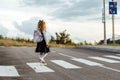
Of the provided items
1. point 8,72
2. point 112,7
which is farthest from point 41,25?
point 112,7

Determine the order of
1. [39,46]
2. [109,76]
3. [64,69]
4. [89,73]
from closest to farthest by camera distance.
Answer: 1. [109,76]
2. [89,73]
3. [64,69]
4. [39,46]

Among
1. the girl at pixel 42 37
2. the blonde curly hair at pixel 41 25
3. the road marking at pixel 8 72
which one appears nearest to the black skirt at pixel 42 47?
the girl at pixel 42 37

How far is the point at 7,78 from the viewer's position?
13.2 m

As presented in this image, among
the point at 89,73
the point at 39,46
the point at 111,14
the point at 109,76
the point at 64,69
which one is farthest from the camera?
the point at 111,14

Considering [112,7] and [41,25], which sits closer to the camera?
[41,25]

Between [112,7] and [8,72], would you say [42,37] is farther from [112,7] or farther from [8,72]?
[112,7]

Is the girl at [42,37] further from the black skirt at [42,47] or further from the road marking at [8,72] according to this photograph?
the road marking at [8,72]

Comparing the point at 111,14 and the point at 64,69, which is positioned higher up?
the point at 111,14

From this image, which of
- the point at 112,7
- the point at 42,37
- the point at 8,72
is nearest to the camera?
the point at 8,72

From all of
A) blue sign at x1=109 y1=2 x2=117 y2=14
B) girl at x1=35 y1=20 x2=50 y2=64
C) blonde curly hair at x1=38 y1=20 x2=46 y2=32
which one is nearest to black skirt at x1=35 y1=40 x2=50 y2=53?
girl at x1=35 y1=20 x2=50 y2=64

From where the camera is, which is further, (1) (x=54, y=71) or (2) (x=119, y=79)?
(1) (x=54, y=71)

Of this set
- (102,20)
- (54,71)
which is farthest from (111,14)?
(54,71)

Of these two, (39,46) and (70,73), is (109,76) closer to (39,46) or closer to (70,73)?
(70,73)

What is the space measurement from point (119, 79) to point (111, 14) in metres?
27.1
